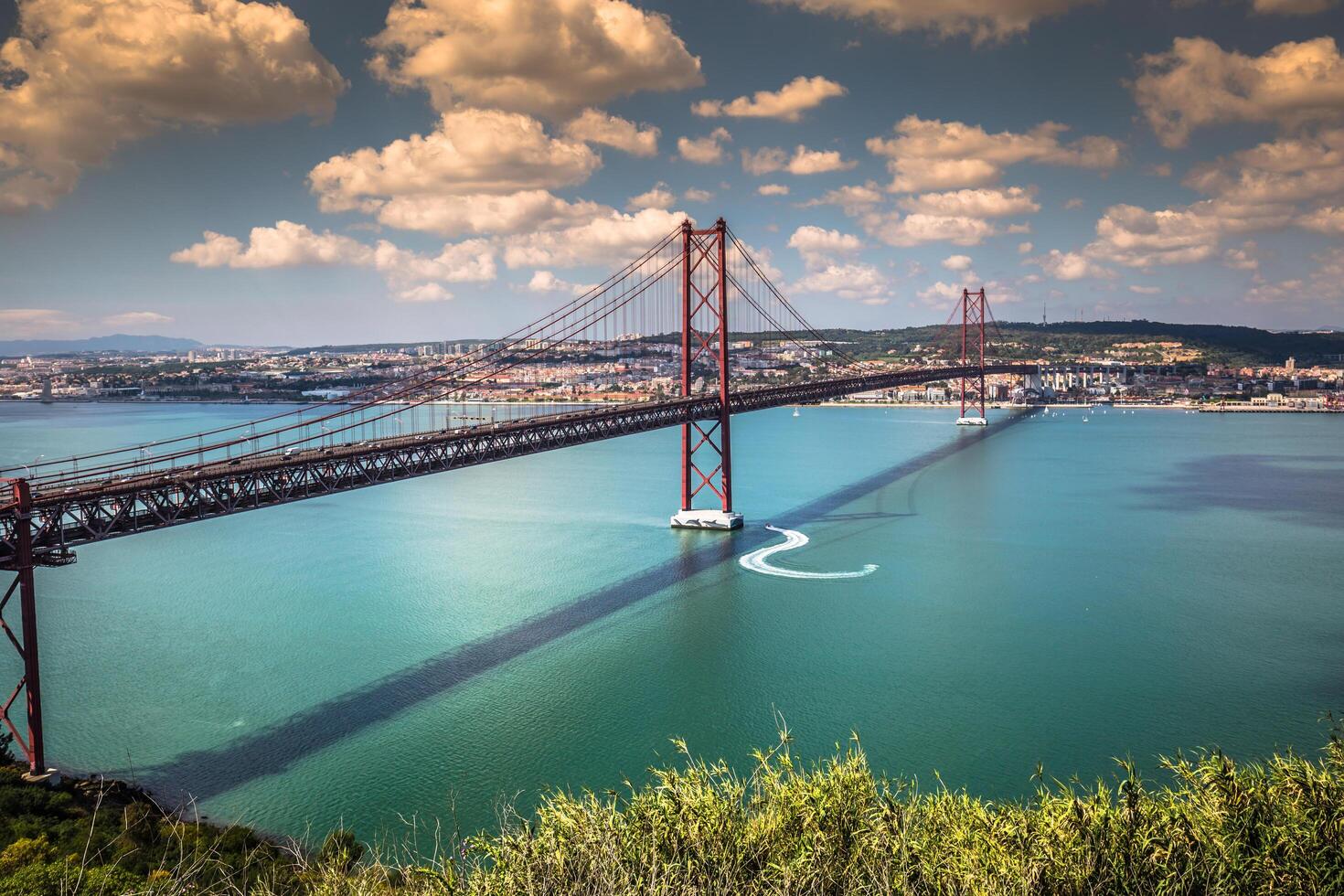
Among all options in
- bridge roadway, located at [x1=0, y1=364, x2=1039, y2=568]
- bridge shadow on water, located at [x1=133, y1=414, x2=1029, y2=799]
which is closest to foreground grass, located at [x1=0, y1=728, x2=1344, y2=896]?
bridge shadow on water, located at [x1=133, y1=414, x2=1029, y2=799]

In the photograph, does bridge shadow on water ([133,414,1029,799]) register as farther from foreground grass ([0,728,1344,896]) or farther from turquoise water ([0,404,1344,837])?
foreground grass ([0,728,1344,896])

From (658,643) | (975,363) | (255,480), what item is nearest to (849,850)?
(658,643)

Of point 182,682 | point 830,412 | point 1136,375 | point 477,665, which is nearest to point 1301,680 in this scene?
point 477,665

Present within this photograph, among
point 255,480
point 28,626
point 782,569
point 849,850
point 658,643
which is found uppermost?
point 255,480

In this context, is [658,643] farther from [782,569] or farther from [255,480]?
[255,480]

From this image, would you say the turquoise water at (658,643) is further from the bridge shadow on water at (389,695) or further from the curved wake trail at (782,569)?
the curved wake trail at (782,569)
